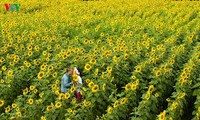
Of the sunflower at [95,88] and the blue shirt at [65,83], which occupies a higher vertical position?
the sunflower at [95,88]

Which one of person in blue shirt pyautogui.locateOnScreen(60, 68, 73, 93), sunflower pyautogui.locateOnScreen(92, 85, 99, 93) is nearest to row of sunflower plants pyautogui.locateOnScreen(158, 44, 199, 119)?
sunflower pyautogui.locateOnScreen(92, 85, 99, 93)

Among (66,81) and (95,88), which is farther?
(66,81)

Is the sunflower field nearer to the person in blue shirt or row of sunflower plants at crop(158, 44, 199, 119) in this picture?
row of sunflower plants at crop(158, 44, 199, 119)

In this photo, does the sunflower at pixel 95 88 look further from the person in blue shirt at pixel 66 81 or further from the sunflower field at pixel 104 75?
the person in blue shirt at pixel 66 81

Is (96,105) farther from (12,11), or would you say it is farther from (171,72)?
(12,11)

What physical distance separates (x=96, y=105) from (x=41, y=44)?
394 cm

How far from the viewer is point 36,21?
13.5m

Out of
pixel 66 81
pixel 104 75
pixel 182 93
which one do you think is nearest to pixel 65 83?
pixel 66 81

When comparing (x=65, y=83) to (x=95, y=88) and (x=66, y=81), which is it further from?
(x=95, y=88)

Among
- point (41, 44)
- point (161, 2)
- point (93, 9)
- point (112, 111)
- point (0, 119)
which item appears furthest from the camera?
point (161, 2)

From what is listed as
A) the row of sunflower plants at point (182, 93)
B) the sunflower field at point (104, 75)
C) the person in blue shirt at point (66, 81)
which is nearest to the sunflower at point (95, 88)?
the sunflower field at point (104, 75)

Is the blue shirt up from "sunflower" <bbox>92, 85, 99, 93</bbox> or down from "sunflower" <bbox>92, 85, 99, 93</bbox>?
down

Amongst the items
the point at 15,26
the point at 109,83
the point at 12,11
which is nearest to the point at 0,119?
the point at 109,83

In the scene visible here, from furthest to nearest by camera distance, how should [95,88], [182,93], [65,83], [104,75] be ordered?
1. [65,83]
2. [104,75]
3. [95,88]
4. [182,93]
